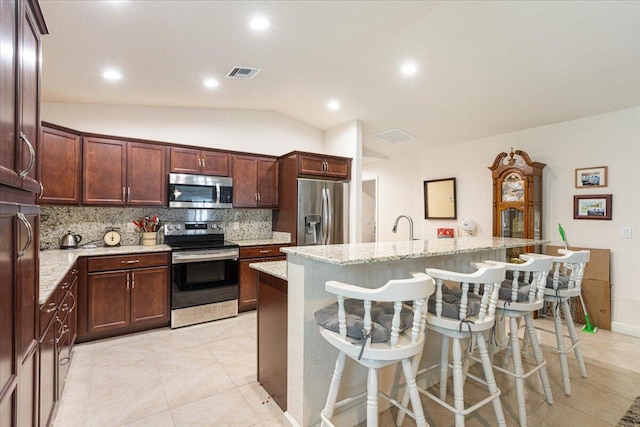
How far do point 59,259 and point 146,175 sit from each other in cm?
127

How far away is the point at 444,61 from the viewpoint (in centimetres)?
299

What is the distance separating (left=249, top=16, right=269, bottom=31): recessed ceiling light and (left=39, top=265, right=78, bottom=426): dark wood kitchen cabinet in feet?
7.14

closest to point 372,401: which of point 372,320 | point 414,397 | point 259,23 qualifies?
point 414,397

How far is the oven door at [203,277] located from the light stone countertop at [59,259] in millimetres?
267

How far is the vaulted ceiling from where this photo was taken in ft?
7.26

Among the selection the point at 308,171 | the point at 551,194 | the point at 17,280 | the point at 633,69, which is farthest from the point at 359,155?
the point at 17,280

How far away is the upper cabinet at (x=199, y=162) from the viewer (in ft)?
12.4

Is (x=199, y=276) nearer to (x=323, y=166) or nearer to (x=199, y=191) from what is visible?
(x=199, y=191)

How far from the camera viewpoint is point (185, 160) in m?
3.83

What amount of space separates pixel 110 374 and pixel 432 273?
2.61 metres

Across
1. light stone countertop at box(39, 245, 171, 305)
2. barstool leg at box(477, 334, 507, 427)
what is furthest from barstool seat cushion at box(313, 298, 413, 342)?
light stone countertop at box(39, 245, 171, 305)

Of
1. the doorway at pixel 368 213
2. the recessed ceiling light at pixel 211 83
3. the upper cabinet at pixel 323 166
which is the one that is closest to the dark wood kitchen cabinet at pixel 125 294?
the recessed ceiling light at pixel 211 83

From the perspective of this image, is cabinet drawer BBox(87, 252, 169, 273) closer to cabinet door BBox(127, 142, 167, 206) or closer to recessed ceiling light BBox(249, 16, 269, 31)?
cabinet door BBox(127, 142, 167, 206)

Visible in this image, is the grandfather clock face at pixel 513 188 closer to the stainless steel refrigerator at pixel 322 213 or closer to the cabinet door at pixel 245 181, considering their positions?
the stainless steel refrigerator at pixel 322 213
